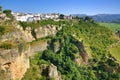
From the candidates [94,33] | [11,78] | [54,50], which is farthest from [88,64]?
[11,78]

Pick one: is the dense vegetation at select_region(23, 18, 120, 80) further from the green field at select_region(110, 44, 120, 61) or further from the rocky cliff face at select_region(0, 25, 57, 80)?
the rocky cliff face at select_region(0, 25, 57, 80)

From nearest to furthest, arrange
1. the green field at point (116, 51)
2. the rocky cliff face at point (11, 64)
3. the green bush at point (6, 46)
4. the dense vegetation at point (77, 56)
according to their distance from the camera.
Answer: the rocky cliff face at point (11, 64)
the green bush at point (6, 46)
the dense vegetation at point (77, 56)
the green field at point (116, 51)

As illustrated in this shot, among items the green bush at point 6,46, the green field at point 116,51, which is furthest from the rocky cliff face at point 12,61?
the green field at point 116,51

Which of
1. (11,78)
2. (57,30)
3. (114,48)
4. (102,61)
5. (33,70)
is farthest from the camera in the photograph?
(114,48)

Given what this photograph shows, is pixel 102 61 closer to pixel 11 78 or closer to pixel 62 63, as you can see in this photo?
pixel 62 63

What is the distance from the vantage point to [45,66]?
36906mm

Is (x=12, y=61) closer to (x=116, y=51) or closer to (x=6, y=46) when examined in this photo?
(x=6, y=46)

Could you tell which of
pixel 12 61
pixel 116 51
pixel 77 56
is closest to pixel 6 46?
pixel 12 61

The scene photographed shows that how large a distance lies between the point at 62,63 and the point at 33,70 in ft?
45.2

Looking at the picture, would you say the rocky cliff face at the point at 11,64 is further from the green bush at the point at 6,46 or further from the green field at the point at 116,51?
the green field at the point at 116,51

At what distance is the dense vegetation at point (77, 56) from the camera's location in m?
46.6

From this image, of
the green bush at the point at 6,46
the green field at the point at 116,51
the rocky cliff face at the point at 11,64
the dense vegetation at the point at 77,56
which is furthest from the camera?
the green field at the point at 116,51

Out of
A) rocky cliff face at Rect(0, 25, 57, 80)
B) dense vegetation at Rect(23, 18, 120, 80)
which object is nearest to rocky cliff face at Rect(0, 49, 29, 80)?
rocky cliff face at Rect(0, 25, 57, 80)

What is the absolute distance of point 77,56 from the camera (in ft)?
181
